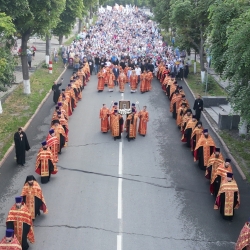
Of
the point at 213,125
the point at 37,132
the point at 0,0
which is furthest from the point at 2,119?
the point at 213,125

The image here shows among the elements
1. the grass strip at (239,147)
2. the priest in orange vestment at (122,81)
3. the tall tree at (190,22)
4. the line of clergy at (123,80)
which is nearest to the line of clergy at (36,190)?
the line of clergy at (123,80)

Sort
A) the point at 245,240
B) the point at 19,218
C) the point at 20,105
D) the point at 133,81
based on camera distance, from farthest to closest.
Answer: the point at 133,81
the point at 20,105
the point at 19,218
the point at 245,240

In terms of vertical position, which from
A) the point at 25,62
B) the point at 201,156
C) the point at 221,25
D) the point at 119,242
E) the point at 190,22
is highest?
the point at 190,22

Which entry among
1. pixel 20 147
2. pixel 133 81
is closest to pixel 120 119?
pixel 20 147

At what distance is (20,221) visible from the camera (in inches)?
389

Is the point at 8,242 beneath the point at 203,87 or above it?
beneath

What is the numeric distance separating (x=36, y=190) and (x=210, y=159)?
5.20 m

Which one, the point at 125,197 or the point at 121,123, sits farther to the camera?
the point at 121,123

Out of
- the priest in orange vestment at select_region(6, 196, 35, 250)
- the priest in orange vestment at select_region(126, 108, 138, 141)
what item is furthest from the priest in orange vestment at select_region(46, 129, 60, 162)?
the priest in orange vestment at select_region(6, 196, 35, 250)

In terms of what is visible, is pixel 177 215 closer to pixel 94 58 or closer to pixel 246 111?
pixel 246 111

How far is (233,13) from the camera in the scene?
14.0m

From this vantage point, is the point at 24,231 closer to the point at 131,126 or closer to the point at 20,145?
the point at 20,145

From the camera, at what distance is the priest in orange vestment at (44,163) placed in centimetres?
1322

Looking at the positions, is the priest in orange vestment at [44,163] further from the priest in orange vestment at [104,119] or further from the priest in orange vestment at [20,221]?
the priest in orange vestment at [104,119]
